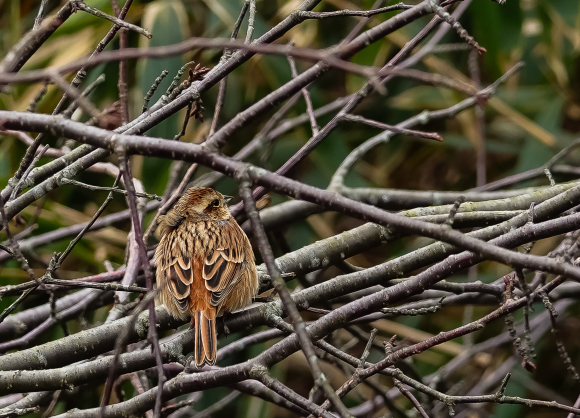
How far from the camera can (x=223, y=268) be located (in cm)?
314

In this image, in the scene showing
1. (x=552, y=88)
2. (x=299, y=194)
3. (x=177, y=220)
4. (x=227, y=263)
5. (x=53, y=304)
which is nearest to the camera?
(x=299, y=194)

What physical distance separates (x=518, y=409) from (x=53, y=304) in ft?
12.8

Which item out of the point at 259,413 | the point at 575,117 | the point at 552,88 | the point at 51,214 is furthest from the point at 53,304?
the point at 575,117

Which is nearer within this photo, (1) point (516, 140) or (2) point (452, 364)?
(2) point (452, 364)

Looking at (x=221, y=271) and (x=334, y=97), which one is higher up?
(x=334, y=97)

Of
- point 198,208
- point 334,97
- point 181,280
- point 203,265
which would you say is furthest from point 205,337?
point 334,97

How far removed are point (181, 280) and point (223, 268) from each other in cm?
21

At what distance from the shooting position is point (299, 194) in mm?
1433

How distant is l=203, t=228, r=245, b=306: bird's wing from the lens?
298 centimetres

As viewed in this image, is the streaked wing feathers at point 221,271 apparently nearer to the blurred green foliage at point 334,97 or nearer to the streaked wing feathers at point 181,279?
the streaked wing feathers at point 181,279

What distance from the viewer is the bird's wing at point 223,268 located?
9.77ft

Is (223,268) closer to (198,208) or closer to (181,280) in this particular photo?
(181,280)

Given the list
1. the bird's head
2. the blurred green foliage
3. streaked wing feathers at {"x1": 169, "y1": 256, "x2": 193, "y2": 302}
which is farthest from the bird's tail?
the blurred green foliage

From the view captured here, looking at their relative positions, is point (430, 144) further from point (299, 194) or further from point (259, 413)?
point (299, 194)
